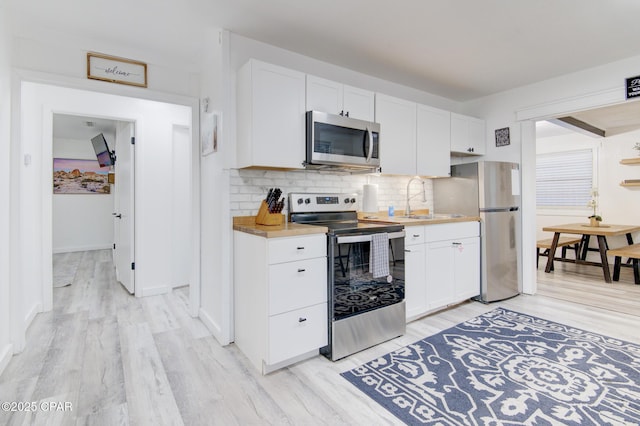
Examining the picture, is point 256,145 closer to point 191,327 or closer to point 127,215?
point 191,327

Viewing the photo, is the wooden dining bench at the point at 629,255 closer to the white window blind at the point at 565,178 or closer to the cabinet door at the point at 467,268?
the white window blind at the point at 565,178

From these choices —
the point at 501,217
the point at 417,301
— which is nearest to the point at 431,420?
the point at 417,301

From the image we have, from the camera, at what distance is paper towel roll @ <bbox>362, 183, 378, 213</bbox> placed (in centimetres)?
324

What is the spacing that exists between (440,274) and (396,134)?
1435 millimetres

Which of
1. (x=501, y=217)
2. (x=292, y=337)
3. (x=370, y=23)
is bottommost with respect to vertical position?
(x=292, y=337)

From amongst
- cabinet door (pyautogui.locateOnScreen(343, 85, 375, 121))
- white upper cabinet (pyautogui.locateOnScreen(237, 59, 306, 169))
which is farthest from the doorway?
white upper cabinet (pyautogui.locateOnScreen(237, 59, 306, 169))

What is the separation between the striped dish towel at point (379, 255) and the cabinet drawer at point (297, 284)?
405mm

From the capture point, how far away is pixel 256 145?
7.57 feet

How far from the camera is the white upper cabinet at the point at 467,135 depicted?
3.73 metres

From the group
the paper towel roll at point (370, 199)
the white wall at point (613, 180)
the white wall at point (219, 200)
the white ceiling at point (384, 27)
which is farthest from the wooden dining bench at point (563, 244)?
the white wall at point (219, 200)

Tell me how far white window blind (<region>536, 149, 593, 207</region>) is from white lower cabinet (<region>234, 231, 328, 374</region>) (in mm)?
6031

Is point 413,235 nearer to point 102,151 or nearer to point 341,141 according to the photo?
point 341,141

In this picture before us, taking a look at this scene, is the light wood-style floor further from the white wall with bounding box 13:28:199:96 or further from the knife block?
the white wall with bounding box 13:28:199:96

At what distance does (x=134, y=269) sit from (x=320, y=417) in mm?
3057
